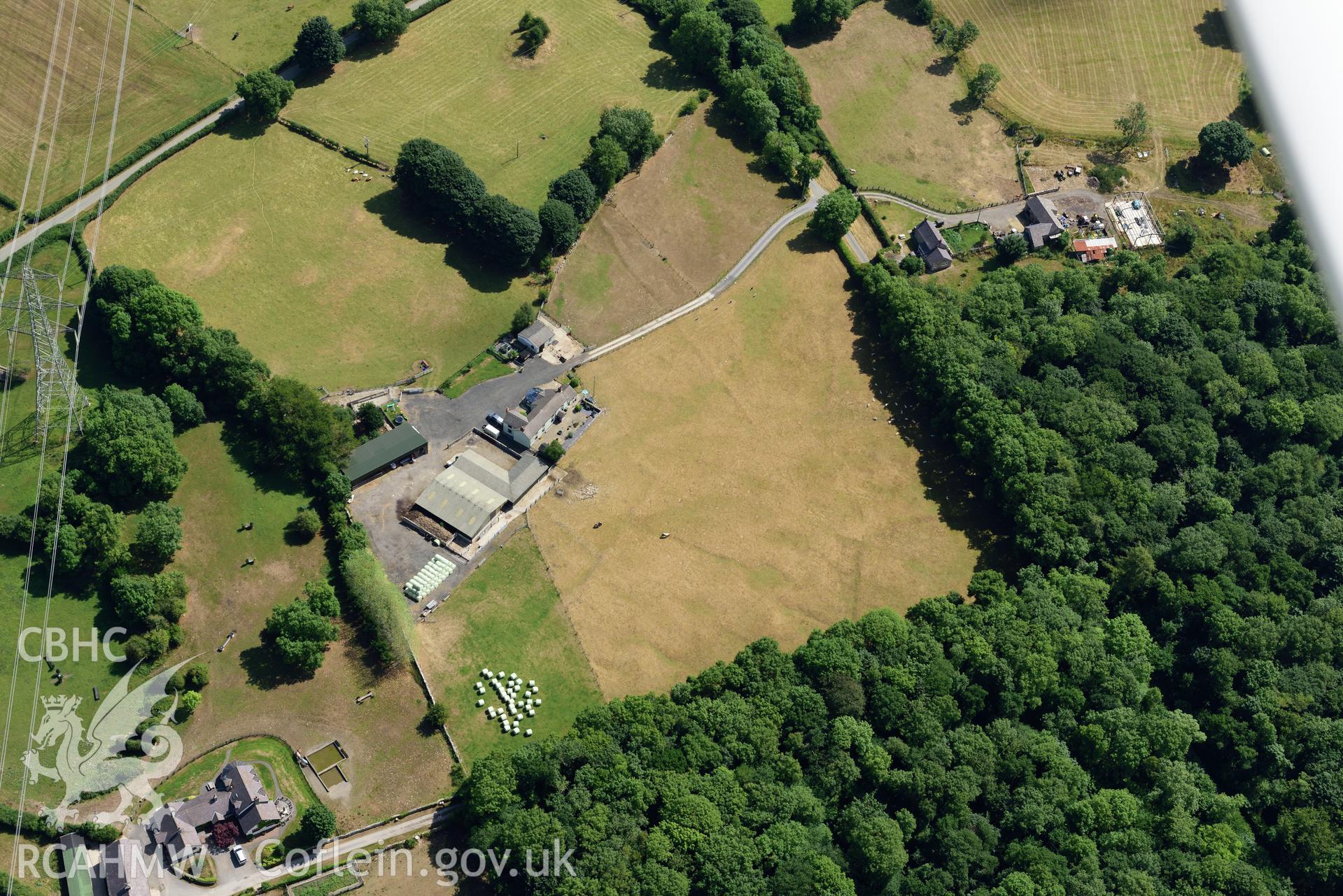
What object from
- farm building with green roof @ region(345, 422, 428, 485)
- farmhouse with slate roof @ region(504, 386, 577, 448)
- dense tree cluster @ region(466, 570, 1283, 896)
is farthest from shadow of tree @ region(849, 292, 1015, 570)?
farm building with green roof @ region(345, 422, 428, 485)

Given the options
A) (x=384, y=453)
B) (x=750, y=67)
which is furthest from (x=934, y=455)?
(x=384, y=453)

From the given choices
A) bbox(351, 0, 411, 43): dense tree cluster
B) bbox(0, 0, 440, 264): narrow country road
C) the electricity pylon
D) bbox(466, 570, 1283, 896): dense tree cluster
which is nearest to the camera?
bbox(466, 570, 1283, 896): dense tree cluster

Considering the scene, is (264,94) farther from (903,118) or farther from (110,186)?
(903,118)

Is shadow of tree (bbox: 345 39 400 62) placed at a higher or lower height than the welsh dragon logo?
higher

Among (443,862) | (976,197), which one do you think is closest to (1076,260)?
(976,197)

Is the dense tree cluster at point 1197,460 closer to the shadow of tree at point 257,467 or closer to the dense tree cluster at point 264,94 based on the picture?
the shadow of tree at point 257,467

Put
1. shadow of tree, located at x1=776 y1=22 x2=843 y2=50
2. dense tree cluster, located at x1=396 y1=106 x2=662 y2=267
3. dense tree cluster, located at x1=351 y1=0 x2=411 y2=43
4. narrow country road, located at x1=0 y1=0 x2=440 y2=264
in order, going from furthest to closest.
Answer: shadow of tree, located at x1=776 y1=22 x2=843 y2=50 < dense tree cluster, located at x1=351 y1=0 x2=411 y2=43 < dense tree cluster, located at x1=396 y1=106 x2=662 y2=267 < narrow country road, located at x1=0 y1=0 x2=440 y2=264

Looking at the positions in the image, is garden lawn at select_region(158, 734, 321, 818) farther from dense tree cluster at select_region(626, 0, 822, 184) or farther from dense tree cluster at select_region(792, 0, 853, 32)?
dense tree cluster at select_region(792, 0, 853, 32)
